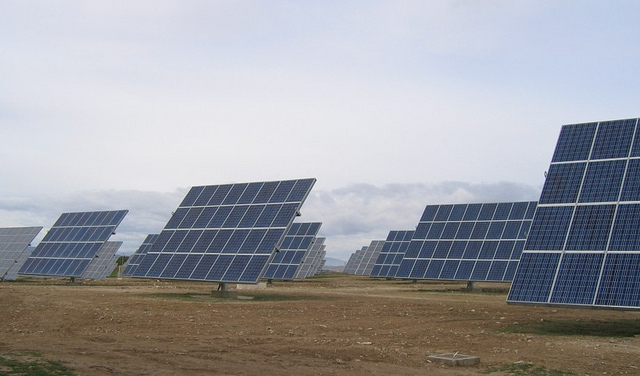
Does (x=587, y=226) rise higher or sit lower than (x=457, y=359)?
higher

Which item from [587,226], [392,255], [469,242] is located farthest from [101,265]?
[587,226]

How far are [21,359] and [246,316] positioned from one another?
9.87 m

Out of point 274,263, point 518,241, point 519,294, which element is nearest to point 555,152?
point 519,294

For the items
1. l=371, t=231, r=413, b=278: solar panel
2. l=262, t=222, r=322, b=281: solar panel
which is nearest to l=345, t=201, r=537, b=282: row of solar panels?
l=262, t=222, r=322, b=281: solar panel

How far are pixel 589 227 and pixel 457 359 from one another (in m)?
7.06

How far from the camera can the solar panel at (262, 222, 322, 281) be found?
167 feet

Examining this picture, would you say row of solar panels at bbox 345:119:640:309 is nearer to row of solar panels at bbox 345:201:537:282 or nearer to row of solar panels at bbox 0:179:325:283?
row of solar panels at bbox 0:179:325:283

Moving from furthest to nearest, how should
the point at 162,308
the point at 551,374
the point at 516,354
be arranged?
1. the point at 162,308
2. the point at 516,354
3. the point at 551,374

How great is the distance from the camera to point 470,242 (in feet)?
137

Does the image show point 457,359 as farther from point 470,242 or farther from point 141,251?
point 141,251

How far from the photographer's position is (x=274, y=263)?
53219 mm

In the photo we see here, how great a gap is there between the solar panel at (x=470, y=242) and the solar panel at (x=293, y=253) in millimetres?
9966

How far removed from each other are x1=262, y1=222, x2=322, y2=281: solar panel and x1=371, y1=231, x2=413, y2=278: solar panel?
929cm

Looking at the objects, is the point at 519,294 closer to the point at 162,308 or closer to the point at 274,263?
the point at 162,308
